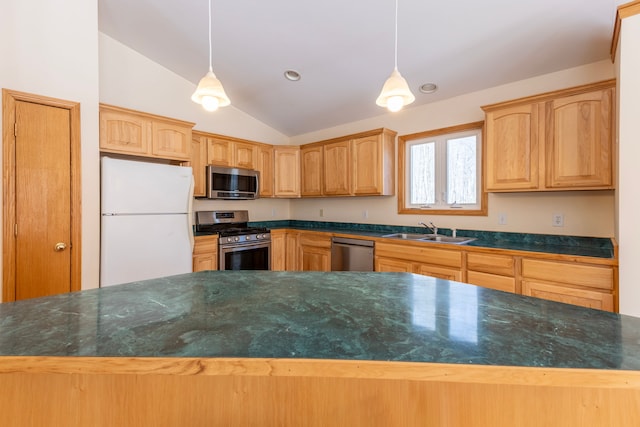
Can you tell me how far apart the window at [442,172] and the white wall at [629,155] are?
1.32 metres

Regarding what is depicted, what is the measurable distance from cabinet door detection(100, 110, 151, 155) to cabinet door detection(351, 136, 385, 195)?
2.38 m

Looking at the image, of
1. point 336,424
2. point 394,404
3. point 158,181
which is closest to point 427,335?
point 394,404

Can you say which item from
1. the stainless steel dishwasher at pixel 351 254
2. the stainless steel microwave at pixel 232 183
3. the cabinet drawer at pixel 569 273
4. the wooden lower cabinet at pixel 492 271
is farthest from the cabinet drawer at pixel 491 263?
the stainless steel microwave at pixel 232 183

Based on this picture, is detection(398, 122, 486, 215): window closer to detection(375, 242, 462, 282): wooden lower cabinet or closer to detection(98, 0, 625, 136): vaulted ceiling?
detection(98, 0, 625, 136): vaulted ceiling

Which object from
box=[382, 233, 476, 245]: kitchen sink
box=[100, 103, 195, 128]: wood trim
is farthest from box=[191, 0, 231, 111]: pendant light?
box=[382, 233, 476, 245]: kitchen sink

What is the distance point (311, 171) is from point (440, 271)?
7.63ft

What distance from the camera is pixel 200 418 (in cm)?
85

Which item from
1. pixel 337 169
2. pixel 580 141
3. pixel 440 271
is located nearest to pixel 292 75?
pixel 337 169

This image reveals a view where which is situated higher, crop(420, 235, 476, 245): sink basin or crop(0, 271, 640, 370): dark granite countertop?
crop(420, 235, 476, 245): sink basin

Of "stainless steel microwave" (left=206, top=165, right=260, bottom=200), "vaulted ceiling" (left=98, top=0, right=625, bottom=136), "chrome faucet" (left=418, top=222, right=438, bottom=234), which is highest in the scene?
"vaulted ceiling" (left=98, top=0, right=625, bottom=136)

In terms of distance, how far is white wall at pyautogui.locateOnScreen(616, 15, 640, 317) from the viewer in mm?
1743

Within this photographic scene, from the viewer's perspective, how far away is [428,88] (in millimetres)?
3178

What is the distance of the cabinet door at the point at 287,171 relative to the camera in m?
4.51

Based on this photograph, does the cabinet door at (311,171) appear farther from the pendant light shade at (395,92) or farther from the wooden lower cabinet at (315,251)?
the pendant light shade at (395,92)
